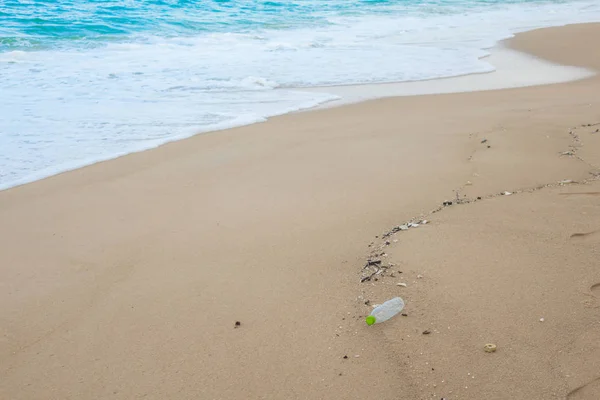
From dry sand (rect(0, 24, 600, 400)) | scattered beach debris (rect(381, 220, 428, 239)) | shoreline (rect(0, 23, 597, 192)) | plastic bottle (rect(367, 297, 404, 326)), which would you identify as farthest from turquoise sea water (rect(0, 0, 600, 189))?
plastic bottle (rect(367, 297, 404, 326))

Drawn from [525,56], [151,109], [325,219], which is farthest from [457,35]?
[325,219]

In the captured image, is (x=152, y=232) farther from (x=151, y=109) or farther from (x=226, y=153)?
(x=151, y=109)

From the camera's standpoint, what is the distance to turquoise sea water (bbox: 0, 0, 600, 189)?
5.24 metres

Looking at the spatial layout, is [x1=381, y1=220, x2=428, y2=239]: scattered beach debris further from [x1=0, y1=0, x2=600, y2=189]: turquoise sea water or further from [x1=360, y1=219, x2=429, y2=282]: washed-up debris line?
[x1=0, y1=0, x2=600, y2=189]: turquoise sea water

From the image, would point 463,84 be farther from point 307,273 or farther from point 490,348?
point 490,348

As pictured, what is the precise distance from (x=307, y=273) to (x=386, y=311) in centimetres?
55

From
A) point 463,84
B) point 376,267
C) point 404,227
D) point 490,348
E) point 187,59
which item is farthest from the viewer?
point 187,59

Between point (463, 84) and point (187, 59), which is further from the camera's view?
point (187, 59)

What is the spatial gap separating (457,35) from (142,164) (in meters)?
9.72

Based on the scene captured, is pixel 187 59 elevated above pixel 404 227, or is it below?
below

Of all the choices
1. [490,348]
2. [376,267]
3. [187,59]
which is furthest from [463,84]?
[490,348]

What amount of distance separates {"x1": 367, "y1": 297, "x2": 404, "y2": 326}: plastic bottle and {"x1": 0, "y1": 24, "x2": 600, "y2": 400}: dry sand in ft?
0.13

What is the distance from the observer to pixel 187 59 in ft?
30.6

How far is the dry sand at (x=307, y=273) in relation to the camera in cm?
192
